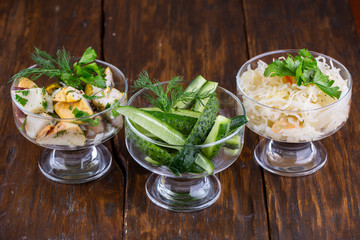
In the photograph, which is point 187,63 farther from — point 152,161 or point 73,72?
point 152,161

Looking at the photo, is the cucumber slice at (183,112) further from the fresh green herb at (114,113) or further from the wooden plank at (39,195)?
the wooden plank at (39,195)

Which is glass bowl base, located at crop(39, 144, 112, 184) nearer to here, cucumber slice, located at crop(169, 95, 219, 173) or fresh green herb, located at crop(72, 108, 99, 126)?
fresh green herb, located at crop(72, 108, 99, 126)

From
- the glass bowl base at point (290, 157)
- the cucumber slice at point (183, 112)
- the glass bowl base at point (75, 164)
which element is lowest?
the glass bowl base at point (75, 164)

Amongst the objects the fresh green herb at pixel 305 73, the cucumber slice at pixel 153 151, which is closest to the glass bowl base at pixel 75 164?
the cucumber slice at pixel 153 151

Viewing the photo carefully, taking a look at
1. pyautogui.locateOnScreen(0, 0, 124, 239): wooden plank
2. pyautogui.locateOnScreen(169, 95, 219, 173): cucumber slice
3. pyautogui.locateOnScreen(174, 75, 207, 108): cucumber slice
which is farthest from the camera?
pyautogui.locateOnScreen(174, 75, 207, 108): cucumber slice

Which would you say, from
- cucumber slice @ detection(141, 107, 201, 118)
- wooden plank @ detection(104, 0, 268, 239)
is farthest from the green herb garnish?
wooden plank @ detection(104, 0, 268, 239)

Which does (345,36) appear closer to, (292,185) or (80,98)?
(292,185)
